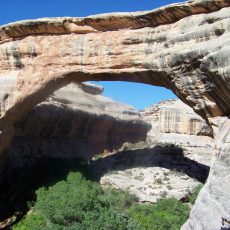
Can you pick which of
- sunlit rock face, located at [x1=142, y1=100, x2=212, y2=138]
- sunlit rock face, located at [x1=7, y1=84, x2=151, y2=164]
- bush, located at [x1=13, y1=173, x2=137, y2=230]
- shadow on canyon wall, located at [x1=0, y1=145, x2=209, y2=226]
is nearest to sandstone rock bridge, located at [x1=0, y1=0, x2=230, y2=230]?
shadow on canyon wall, located at [x1=0, y1=145, x2=209, y2=226]

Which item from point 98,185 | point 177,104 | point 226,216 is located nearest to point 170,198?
point 98,185

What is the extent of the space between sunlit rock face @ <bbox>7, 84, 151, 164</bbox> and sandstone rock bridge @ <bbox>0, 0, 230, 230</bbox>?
4.74 m

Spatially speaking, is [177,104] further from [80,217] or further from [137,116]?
[80,217]

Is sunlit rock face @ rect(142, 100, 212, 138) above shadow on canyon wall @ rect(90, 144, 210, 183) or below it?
above

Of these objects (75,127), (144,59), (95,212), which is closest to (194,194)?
(95,212)

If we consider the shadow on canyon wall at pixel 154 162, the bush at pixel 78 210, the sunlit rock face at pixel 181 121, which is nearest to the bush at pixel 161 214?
the bush at pixel 78 210

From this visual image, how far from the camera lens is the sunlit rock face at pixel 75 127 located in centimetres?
2431

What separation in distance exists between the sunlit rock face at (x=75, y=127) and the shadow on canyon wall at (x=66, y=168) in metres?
0.79

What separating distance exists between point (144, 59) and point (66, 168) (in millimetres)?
9459

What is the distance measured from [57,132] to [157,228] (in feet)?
39.3

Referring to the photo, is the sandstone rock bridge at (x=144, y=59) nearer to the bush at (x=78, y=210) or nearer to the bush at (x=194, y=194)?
the bush at (x=78, y=210)

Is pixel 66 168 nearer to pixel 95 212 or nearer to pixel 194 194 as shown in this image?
pixel 194 194

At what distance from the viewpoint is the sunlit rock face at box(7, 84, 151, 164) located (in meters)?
24.3

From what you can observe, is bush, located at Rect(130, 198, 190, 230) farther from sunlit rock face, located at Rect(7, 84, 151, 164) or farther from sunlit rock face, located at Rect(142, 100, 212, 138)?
sunlit rock face, located at Rect(142, 100, 212, 138)
